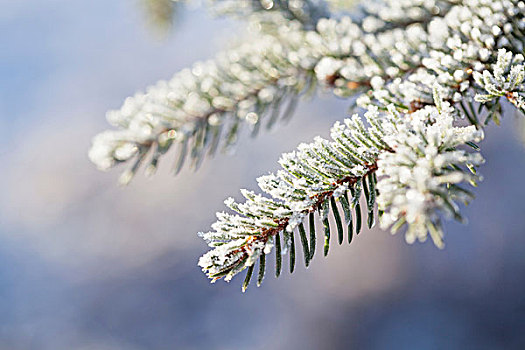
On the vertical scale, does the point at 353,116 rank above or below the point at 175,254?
below

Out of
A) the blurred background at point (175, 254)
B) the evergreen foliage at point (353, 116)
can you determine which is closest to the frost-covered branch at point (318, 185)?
the evergreen foliage at point (353, 116)

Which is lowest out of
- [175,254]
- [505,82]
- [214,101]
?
[505,82]

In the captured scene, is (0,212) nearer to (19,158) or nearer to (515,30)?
(19,158)

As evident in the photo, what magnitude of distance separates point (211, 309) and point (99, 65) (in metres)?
0.99

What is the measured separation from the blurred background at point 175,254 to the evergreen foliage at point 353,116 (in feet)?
1.99

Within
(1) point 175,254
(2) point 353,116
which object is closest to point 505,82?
(2) point 353,116

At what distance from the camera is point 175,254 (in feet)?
3.91

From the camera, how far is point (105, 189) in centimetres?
130

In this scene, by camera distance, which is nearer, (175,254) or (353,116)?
(353,116)

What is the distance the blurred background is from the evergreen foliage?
0.61m

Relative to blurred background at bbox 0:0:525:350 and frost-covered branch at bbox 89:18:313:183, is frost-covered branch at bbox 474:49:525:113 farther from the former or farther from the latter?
blurred background at bbox 0:0:525:350

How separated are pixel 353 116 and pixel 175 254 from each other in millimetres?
1114

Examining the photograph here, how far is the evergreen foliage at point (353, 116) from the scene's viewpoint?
12 centimetres

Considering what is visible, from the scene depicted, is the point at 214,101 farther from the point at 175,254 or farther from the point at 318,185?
the point at 175,254
